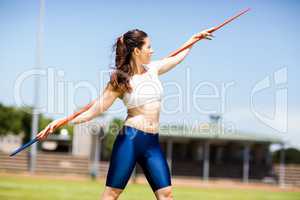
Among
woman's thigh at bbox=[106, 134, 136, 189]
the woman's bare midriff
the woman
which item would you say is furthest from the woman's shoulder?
woman's thigh at bbox=[106, 134, 136, 189]

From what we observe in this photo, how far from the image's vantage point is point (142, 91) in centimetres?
486

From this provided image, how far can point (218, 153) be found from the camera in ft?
129

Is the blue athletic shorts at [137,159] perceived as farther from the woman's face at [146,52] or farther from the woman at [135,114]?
the woman's face at [146,52]

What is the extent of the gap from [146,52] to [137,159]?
2.85ft

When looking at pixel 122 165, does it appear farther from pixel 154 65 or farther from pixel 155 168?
pixel 154 65

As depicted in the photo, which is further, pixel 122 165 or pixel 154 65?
pixel 154 65

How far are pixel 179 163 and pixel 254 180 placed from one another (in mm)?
4443

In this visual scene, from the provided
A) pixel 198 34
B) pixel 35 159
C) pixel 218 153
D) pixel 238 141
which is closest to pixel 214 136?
pixel 238 141

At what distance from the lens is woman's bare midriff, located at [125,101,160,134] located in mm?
4801

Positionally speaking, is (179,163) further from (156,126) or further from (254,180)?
(156,126)

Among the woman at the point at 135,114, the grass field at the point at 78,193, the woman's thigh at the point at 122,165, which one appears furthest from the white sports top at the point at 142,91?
the grass field at the point at 78,193

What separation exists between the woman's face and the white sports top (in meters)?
0.13

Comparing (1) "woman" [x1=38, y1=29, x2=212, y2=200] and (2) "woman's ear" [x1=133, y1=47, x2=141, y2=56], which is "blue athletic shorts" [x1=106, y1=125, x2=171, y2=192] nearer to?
(1) "woman" [x1=38, y1=29, x2=212, y2=200]

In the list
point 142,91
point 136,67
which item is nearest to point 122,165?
point 142,91
